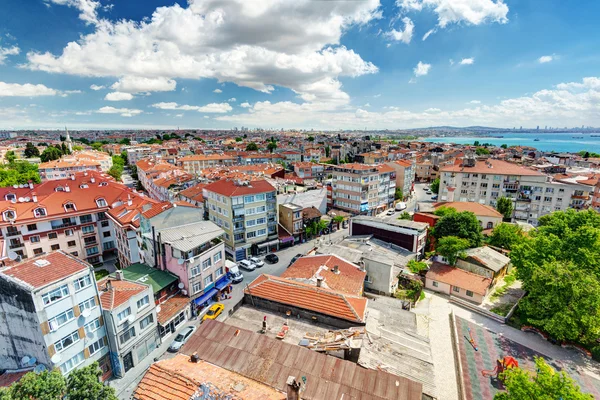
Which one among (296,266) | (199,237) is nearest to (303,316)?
(296,266)

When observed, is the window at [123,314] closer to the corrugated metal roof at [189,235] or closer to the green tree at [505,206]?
the corrugated metal roof at [189,235]

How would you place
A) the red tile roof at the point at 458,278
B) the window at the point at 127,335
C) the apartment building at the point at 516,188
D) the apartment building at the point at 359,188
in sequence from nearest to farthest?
the window at the point at 127,335
the red tile roof at the point at 458,278
the apartment building at the point at 516,188
the apartment building at the point at 359,188

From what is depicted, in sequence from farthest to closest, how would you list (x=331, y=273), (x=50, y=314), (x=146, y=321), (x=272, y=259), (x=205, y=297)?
(x=272, y=259)
(x=205, y=297)
(x=331, y=273)
(x=146, y=321)
(x=50, y=314)

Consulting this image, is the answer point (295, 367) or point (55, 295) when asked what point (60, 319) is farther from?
point (295, 367)

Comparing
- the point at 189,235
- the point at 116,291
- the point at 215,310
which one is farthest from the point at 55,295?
the point at 215,310

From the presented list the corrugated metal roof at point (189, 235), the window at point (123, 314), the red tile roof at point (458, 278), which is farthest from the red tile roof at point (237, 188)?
the red tile roof at point (458, 278)

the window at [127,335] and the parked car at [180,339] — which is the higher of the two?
the window at [127,335]

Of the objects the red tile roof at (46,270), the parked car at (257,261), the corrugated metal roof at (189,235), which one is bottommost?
the parked car at (257,261)
